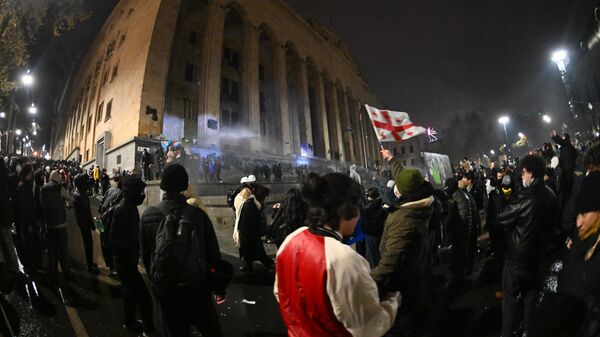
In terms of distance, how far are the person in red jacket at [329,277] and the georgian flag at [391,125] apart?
20.3 ft

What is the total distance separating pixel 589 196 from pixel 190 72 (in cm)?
2944

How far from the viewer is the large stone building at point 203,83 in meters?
21.4

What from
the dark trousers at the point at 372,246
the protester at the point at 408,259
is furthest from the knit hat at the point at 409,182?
the dark trousers at the point at 372,246

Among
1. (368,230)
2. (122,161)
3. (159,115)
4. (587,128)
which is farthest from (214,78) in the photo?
(587,128)

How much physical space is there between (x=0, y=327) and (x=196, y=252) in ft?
6.73

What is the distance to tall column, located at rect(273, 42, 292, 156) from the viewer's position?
30.1 meters

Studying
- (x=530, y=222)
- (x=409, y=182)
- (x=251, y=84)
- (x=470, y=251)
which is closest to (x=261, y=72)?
(x=251, y=84)

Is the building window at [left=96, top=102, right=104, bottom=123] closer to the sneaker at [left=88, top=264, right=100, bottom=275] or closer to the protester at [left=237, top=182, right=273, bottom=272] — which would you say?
the sneaker at [left=88, top=264, right=100, bottom=275]

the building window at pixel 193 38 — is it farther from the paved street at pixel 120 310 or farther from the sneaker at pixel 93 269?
the paved street at pixel 120 310

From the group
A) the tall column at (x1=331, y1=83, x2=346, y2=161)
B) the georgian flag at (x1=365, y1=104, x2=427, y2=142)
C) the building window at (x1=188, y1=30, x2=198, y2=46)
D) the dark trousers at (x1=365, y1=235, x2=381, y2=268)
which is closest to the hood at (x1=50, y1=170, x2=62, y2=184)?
the dark trousers at (x1=365, y1=235, x2=381, y2=268)

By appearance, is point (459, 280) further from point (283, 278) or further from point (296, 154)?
point (296, 154)

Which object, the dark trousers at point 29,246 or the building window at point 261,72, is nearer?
the dark trousers at point 29,246

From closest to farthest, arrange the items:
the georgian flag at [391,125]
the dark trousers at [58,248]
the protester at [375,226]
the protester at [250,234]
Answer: the protester at [375,226]
the dark trousers at [58,248]
the protester at [250,234]
the georgian flag at [391,125]

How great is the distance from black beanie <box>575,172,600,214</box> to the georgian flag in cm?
472
